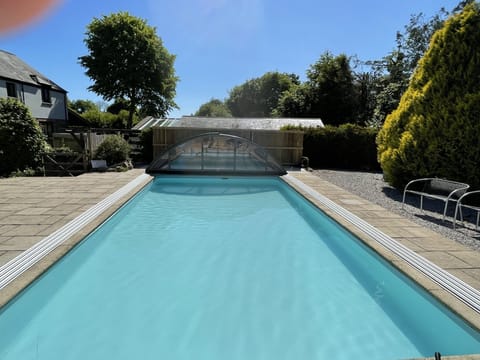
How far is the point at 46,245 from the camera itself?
3.79m

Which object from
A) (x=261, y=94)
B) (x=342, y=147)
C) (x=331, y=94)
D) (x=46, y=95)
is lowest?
(x=342, y=147)

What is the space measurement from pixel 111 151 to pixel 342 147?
10.1 m

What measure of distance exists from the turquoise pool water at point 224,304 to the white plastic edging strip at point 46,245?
234 mm

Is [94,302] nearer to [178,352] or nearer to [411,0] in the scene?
[178,352]

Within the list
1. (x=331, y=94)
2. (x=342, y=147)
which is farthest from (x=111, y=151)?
(x=331, y=94)

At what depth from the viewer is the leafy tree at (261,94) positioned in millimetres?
44062

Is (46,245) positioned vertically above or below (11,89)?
below

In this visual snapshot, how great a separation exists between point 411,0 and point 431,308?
13210mm

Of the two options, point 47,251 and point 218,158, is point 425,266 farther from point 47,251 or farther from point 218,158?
point 218,158

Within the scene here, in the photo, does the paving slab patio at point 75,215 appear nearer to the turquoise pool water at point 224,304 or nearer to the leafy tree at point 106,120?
the turquoise pool water at point 224,304

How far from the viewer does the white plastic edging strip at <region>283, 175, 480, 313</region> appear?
2.78 meters

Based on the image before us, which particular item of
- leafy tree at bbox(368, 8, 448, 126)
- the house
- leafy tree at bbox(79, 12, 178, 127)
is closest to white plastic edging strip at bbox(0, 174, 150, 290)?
the house

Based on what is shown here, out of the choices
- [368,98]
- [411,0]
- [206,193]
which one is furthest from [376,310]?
[368,98]

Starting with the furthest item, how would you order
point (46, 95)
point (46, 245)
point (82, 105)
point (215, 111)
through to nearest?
point (82, 105)
point (215, 111)
point (46, 95)
point (46, 245)
